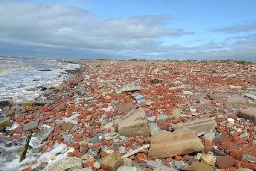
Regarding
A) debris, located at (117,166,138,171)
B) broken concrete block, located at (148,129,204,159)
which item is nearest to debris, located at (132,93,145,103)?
broken concrete block, located at (148,129,204,159)


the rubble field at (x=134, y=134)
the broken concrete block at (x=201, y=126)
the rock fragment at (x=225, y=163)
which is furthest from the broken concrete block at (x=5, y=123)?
the rock fragment at (x=225, y=163)

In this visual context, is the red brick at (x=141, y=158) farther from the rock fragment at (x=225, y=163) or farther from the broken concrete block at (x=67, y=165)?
the rock fragment at (x=225, y=163)

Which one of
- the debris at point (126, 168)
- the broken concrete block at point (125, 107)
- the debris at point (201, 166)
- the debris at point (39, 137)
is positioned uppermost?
the broken concrete block at point (125, 107)

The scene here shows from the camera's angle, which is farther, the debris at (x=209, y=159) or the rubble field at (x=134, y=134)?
the rubble field at (x=134, y=134)

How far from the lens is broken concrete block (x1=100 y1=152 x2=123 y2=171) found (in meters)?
5.27

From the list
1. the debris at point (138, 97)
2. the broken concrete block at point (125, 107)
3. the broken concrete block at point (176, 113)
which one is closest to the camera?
the broken concrete block at point (176, 113)

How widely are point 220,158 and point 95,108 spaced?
17.3ft

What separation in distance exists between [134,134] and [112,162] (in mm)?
1612

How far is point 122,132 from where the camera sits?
693 cm

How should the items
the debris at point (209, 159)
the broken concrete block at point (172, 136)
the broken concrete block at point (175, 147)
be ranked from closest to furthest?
the debris at point (209, 159) < the broken concrete block at point (175, 147) < the broken concrete block at point (172, 136)

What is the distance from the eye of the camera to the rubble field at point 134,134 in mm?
Result: 5539

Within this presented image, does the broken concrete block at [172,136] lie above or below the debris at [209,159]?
above

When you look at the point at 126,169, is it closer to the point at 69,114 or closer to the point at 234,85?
the point at 69,114

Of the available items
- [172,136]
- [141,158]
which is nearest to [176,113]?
[172,136]
